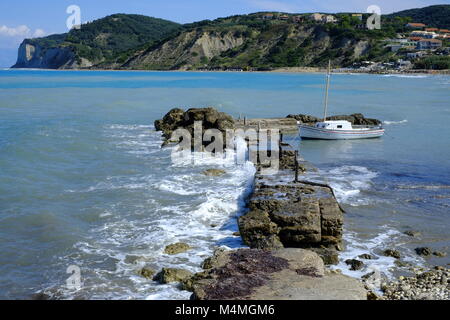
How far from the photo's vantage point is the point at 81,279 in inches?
458

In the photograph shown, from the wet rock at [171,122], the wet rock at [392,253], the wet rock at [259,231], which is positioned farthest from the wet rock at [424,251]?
the wet rock at [171,122]

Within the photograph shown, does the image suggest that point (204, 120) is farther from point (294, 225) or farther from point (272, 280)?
point (272, 280)

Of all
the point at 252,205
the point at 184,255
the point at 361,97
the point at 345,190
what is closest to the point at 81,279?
the point at 184,255

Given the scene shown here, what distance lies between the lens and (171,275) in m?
11.3

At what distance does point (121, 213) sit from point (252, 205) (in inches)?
205

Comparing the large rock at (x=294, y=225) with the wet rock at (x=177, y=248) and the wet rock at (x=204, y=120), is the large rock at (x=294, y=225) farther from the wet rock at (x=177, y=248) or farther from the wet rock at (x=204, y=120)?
the wet rock at (x=204, y=120)

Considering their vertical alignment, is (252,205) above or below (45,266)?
above

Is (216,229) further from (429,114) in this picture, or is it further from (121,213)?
(429,114)

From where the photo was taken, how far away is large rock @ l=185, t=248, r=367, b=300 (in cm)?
891

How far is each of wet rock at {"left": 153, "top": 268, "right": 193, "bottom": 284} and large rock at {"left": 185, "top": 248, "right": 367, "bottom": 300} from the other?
49 cm

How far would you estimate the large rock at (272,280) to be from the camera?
8.91m

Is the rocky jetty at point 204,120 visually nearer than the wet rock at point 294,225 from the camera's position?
No

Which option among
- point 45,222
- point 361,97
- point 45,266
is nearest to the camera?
point 45,266

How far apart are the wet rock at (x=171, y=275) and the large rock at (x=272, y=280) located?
1.61 feet
